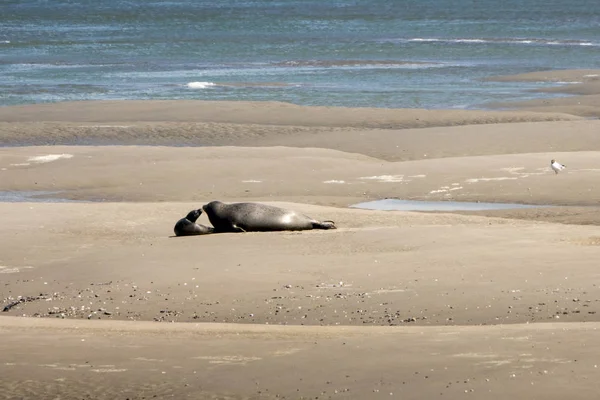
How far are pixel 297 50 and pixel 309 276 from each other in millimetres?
33046

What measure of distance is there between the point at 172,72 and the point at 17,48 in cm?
1251

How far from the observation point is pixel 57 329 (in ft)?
27.5

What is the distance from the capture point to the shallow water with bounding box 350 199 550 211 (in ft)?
46.2

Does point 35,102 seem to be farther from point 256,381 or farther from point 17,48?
point 256,381

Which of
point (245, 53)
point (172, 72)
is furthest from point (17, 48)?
point (172, 72)

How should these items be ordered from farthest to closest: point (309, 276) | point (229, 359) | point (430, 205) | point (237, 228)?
point (430, 205), point (237, 228), point (309, 276), point (229, 359)

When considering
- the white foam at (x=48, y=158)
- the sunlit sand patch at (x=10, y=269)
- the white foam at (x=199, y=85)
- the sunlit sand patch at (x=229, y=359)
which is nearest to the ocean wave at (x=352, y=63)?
the white foam at (x=199, y=85)

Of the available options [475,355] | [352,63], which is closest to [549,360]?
[475,355]

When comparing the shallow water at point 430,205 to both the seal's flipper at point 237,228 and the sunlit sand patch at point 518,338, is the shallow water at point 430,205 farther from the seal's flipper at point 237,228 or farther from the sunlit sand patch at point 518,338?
the sunlit sand patch at point 518,338

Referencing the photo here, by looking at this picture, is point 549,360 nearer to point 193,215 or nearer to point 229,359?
point 229,359

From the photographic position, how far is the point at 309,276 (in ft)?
31.9

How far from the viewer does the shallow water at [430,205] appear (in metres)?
14.1

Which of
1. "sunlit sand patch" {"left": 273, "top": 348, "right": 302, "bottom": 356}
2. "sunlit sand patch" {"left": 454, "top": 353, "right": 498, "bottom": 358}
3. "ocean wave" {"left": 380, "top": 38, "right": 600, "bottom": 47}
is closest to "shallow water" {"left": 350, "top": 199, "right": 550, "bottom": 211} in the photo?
"sunlit sand patch" {"left": 273, "top": 348, "right": 302, "bottom": 356}

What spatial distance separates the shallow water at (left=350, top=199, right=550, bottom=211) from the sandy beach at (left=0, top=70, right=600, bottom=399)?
0.62 feet
